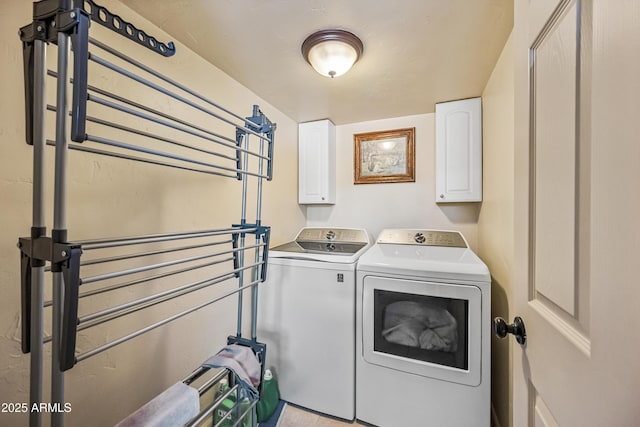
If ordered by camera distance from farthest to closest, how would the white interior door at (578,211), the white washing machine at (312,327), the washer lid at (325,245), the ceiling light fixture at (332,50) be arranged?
the washer lid at (325,245) → the white washing machine at (312,327) → the ceiling light fixture at (332,50) → the white interior door at (578,211)

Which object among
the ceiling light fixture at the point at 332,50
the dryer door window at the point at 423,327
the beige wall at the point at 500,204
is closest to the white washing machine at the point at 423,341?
the dryer door window at the point at 423,327

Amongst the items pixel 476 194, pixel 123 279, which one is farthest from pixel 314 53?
pixel 476 194

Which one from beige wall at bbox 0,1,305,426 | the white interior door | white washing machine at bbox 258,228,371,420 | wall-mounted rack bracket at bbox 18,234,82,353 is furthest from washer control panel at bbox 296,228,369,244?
wall-mounted rack bracket at bbox 18,234,82,353

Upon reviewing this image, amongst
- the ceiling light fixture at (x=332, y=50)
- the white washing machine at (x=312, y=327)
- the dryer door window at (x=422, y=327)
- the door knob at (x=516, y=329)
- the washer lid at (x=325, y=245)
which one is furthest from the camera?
the washer lid at (x=325, y=245)

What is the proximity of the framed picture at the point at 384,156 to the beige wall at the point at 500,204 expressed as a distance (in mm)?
624

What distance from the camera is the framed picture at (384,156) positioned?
219 centimetres

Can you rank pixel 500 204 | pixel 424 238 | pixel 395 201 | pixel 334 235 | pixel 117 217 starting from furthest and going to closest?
pixel 395 201, pixel 334 235, pixel 424 238, pixel 500 204, pixel 117 217

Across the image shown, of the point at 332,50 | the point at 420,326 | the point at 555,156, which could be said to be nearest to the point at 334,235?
the point at 420,326

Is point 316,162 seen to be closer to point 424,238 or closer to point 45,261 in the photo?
point 424,238

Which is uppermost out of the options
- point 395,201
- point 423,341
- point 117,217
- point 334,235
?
point 395,201

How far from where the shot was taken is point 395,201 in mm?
2256

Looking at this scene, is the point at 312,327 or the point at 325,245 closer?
the point at 312,327

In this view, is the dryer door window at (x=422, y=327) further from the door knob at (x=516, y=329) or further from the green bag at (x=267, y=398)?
the green bag at (x=267, y=398)

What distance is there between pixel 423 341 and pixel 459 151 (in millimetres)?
1437
